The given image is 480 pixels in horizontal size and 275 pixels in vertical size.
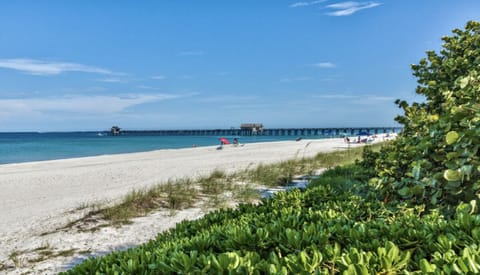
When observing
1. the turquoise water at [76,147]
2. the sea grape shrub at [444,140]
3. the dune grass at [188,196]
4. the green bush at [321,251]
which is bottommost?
the turquoise water at [76,147]

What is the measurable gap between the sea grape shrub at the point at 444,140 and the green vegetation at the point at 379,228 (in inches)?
0.4

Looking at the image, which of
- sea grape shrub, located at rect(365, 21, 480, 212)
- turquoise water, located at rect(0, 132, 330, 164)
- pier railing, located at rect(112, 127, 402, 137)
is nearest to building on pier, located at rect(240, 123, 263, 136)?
pier railing, located at rect(112, 127, 402, 137)

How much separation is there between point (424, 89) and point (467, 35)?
831mm

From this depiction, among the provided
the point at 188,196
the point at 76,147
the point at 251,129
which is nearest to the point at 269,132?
the point at 251,129

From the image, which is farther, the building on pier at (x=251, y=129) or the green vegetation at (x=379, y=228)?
the building on pier at (x=251, y=129)

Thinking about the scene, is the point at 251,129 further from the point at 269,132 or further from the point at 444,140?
the point at 444,140

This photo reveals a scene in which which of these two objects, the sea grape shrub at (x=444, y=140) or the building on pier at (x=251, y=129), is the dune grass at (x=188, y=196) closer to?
the sea grape shrub at (x=444, y=140)

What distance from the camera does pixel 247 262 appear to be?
158cm

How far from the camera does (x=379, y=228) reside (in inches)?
85.3

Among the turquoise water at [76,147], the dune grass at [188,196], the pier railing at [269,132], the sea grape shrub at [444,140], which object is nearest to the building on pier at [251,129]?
the pier railing at [269,132]

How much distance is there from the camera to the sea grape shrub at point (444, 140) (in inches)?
100

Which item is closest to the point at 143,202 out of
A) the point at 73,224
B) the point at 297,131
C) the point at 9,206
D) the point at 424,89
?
the point at 73,224

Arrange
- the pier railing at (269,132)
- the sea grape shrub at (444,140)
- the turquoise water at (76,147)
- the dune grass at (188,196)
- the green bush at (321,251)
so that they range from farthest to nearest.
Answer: the pier railing at (269,132) → the turquoise water at (76,147) → the dune grass at (188,196) → the sea grape shrub at (444,140) → the green bush at (321,251)

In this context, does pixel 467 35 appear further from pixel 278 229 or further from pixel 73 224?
pixel 73 224
